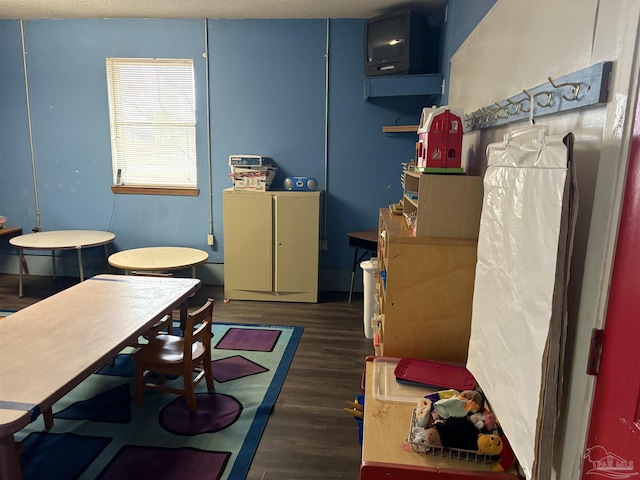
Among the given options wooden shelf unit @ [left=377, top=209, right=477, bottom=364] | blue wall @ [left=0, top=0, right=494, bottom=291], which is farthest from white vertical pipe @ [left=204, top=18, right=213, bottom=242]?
wooden shelf unit @ [left=377, top=209, right=477, bottom=364]

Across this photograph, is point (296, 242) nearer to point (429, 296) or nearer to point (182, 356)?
point (182, 356)

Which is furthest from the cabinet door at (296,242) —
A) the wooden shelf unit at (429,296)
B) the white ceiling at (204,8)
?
the wooden shelf unit at (429,296)

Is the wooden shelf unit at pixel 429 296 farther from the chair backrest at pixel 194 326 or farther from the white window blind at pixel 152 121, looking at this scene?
the white window blind at pixel 152 121

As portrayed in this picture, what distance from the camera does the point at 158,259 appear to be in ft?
13.5

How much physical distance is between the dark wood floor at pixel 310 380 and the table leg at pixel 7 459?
943mm

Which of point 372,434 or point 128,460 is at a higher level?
point 372,434

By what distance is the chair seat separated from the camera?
2.38 m

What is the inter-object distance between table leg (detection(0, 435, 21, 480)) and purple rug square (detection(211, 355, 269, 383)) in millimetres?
1447

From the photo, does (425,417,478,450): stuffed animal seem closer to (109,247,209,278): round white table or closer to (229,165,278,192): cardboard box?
(109,247,209,278): round white table

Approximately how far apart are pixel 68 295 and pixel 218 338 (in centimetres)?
121

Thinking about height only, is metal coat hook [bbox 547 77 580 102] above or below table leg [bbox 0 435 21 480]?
above

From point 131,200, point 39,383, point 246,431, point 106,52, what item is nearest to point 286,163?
point 131,200

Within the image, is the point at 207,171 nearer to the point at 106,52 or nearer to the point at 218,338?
the point at 106,52

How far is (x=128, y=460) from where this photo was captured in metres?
2.07
